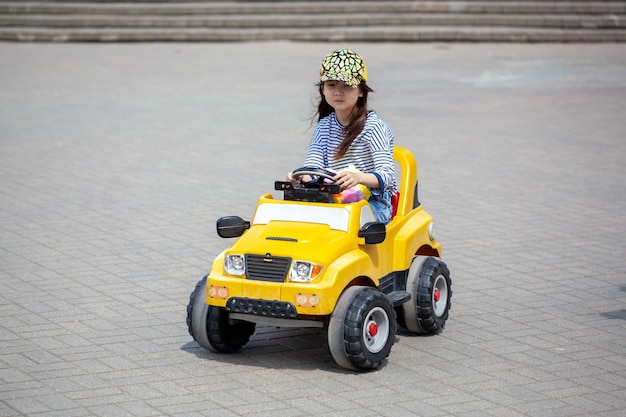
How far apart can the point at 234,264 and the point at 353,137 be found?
1.06 metres

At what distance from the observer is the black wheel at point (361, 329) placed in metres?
5.00

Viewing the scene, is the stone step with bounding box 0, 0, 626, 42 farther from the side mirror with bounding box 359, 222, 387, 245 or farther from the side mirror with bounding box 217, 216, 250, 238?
the side mirror with bounding box 359, 222, 387, 245

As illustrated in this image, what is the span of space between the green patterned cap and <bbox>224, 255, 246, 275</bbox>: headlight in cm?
114

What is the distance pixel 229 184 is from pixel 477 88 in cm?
663

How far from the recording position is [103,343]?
565 centimetres

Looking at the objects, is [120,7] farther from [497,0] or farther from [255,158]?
[255,158]

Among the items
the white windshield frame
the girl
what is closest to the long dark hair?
the girl

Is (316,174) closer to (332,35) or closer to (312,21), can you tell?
(332,35)

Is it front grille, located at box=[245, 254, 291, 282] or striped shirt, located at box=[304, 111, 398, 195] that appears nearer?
front grille, located at box=[245, 254, 291, 282]

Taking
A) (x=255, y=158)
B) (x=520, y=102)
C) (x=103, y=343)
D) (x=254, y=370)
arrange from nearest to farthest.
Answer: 1. (x=254, y=370)
2. (x=103, y=343)
3. (x=255, y=158)
4. (x=520, y=102)

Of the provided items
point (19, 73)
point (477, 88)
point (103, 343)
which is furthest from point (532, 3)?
point (103, 343)

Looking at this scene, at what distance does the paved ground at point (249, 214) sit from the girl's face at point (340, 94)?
131cm

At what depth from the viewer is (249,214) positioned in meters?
8.59

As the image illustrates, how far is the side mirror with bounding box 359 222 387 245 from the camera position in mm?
5254
